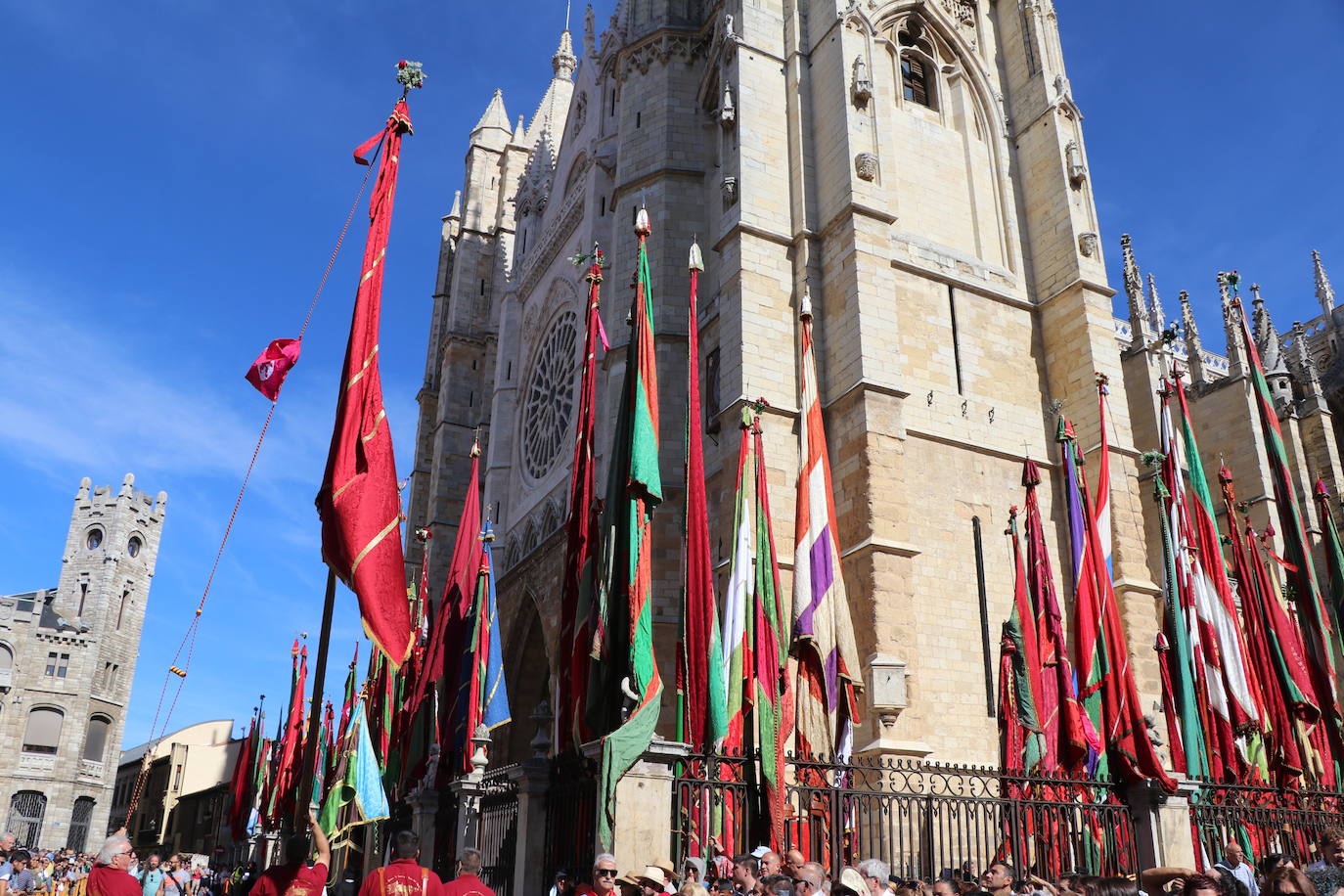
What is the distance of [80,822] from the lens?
3875 cm

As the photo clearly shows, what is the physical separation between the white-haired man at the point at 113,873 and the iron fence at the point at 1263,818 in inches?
361

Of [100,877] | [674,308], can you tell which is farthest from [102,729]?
[100,877]

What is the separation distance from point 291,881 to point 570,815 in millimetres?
3401

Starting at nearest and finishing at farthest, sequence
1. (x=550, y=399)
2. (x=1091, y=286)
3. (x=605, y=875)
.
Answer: (x=605, y=875) → (x=1091, y=286) → (x=550, y=399)

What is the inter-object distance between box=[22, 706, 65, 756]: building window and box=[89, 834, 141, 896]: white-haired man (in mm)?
39516

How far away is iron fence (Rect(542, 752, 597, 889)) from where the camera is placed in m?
7.42

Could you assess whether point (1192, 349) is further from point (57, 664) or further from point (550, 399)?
point (57, 664)

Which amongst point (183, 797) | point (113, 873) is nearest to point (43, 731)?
point (183, 797)

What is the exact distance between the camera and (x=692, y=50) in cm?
1995

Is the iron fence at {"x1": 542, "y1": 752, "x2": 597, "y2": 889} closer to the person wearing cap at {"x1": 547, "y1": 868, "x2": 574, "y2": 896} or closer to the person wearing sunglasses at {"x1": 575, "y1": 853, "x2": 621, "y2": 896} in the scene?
the person wearing cap at {"x1": 547, "y1": 868, "x2": 574, "y2": 896}

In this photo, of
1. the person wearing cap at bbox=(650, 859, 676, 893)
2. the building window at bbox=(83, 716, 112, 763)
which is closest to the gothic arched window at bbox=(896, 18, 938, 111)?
the person wearing cap at bbox=(650, 859, 676, 893)

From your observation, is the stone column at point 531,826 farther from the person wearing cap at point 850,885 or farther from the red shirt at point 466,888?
the person wearing cap at point 850,885

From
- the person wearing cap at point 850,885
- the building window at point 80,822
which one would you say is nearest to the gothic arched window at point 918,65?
the person wearing cap at point 850,885

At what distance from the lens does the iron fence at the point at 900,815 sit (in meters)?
7.90
